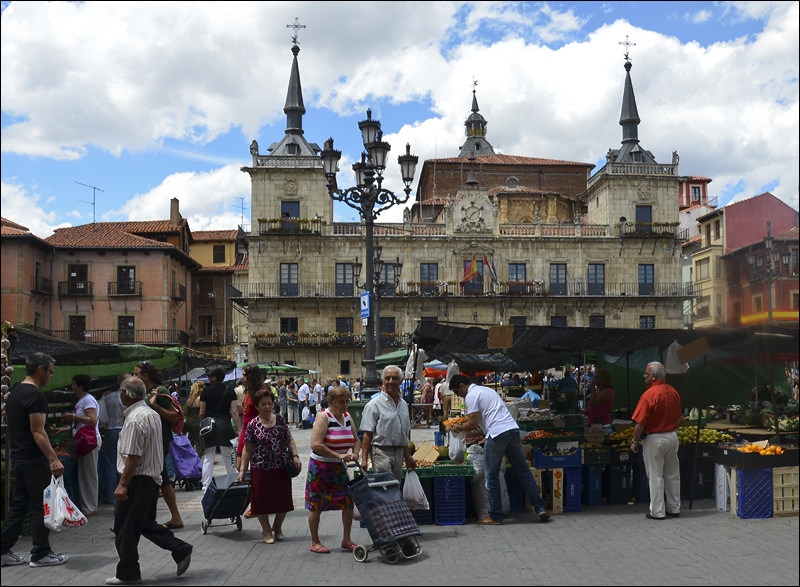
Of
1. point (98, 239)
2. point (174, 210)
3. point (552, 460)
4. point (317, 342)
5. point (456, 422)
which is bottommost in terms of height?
point (552, 460)

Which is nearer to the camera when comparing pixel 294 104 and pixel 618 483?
pixel 618 483

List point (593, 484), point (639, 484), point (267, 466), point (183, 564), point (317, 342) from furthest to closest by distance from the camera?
1. point (317, 342)
2. point (639, 484)
3. point (593, 484)
4. point (267, 466)
5. point (183, 564)

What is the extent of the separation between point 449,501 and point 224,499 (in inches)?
95.3

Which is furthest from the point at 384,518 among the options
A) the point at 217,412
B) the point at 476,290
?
the point at 476,290

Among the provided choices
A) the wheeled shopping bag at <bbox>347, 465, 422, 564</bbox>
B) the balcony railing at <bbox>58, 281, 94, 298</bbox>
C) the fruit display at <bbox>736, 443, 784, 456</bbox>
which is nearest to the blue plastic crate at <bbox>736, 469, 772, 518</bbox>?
the fruit display at <bbox>736, 443, 784, 456</bbox>

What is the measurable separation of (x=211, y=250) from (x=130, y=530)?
6021cm

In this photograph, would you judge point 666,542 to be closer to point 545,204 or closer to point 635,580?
point 635,580

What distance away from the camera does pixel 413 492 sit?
27.2 feet

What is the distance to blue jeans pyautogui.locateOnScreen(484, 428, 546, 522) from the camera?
28.5 feet

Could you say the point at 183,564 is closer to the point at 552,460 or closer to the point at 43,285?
the point at 552,460

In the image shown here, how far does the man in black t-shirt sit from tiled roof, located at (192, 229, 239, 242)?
58.7 meters

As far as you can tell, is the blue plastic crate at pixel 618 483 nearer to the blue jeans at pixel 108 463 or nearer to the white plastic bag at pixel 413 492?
the white plastic bag at pixel 413 492

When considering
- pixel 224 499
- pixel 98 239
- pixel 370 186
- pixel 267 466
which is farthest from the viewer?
pixel 98 239

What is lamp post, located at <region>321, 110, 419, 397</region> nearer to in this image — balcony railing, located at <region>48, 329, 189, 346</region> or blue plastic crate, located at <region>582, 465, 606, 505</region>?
blue plastic crate, located at <region>582, 465, 606, 505</region>
